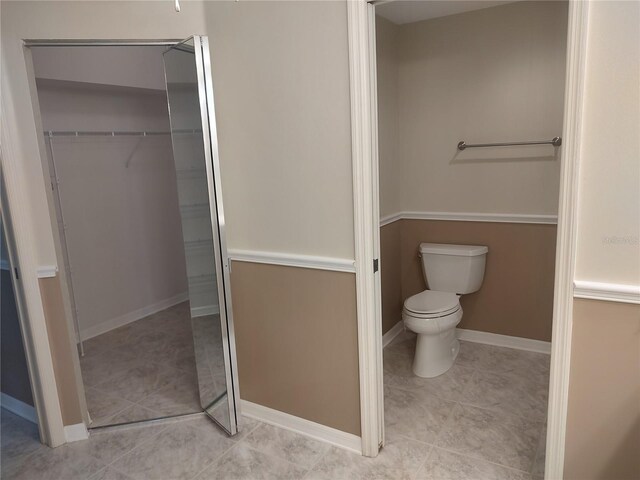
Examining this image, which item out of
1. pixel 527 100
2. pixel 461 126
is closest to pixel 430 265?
pixel 461 126

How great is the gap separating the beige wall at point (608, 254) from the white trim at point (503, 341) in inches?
57.3

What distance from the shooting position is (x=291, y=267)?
224 cm

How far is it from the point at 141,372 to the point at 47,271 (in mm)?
1158

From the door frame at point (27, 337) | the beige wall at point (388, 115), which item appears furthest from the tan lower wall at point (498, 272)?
the door frame at point (27, 337)

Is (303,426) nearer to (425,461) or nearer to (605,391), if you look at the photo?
(425,461)

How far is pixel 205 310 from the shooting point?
7.96 ft

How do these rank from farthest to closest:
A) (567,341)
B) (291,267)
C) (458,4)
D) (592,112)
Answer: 1. (458,4)
2. (291,267)
3. (567,341)
4. (592,112)

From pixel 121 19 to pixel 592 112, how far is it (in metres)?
1.99

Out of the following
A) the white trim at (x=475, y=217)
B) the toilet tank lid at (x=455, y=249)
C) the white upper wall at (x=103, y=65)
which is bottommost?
the toilet tank lid at (x=455, y=249)

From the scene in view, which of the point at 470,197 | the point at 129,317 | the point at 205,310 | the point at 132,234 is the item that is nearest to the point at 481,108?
the point at 470,197

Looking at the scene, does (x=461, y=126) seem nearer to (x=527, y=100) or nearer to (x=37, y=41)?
(x=527, y=100)

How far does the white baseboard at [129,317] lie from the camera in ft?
12.4

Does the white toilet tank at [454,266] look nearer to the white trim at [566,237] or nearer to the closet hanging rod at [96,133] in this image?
the white trim at [566,237]

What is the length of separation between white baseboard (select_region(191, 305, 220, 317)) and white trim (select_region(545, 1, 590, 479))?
151 cm
